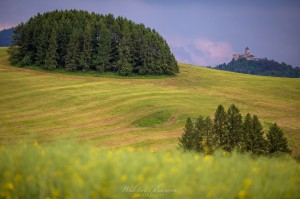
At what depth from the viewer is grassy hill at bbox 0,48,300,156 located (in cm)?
3766

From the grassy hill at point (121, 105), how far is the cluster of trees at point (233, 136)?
15.9ft

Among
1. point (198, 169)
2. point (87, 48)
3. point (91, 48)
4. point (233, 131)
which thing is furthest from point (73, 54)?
point (198, 169)

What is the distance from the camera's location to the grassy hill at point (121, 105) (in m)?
37.7

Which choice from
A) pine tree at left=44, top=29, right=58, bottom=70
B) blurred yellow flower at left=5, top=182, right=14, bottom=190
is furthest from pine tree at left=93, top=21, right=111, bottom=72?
blurred yellow flower at left=5, top=182, right=14, bottom=190

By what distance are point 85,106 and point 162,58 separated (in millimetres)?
39016

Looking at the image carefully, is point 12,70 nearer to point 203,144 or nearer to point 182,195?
point 203,144

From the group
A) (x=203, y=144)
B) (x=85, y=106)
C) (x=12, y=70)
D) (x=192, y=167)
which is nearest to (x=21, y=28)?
(x=12, y=70)

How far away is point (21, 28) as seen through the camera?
87.8 meters

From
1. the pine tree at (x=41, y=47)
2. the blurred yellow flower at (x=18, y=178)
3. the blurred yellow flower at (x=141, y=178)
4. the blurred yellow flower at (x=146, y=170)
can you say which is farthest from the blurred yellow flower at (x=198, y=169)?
the pine tree at (x=41, y=47)

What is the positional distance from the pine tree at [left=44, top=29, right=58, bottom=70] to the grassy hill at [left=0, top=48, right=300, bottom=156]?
317 cm

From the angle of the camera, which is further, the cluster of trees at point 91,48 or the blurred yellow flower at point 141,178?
the cluster of trees at point 91,48

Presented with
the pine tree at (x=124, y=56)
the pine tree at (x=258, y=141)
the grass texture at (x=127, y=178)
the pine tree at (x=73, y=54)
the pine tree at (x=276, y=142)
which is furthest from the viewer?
the pine tree at (x=124, y=56)

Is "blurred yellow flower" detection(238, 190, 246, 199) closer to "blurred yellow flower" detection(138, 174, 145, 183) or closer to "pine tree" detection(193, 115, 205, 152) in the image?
"blurred yellow flower" detection(138, 174, 145, 183)

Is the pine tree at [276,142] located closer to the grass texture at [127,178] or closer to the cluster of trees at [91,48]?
the grass texture at [127,178]
